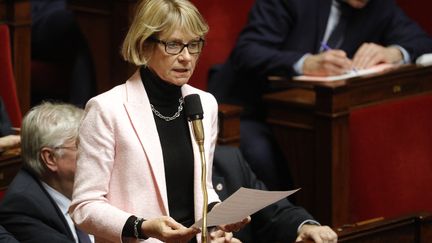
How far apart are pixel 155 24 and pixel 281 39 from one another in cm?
123

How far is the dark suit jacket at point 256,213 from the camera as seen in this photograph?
1.67 meters

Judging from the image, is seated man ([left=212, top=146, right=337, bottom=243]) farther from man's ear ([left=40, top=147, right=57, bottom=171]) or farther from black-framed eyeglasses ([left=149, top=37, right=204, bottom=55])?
black-framed eyeglasses ([left=149, top=37, right=204, bottom=55])

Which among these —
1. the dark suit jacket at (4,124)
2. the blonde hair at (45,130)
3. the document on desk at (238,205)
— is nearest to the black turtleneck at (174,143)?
the document on desk at (238,205)

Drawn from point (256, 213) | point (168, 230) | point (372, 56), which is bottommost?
point (256, 213)

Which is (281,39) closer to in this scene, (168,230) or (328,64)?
(328,64)

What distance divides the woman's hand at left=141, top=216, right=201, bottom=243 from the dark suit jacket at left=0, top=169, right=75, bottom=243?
0.40 m

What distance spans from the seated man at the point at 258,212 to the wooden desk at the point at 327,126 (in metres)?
0.42

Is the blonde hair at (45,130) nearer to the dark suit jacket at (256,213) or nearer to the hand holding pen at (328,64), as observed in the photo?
the dark suit jacket at (256,213)

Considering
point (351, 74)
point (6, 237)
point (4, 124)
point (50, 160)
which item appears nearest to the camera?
point (6, 237)

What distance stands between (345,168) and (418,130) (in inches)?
9.1

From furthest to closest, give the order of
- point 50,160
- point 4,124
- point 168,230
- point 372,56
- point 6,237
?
point 372,56 < point 4,124 < point 50,160 < point 6,237 < point 168,230

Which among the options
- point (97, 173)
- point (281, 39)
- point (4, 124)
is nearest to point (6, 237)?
point (97, 173)

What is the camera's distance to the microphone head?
47.9 inches

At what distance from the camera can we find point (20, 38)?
2.39m
